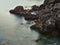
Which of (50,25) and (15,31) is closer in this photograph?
(50,25)

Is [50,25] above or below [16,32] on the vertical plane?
above

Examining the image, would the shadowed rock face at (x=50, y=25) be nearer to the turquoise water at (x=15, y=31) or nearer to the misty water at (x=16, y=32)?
the misty water at (x=16, y=32)

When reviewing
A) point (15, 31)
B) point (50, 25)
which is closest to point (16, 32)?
point (15, 31)

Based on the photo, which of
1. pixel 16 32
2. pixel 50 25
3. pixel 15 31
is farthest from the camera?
pixel 15 31

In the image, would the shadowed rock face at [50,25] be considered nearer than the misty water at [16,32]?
No

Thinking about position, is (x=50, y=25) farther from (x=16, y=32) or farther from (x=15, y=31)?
(x=15, y=31)

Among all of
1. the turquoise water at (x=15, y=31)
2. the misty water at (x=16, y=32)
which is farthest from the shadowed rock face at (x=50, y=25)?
the turquoise water at (x=15, y=31)

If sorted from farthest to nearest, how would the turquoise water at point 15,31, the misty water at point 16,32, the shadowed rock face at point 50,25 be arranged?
the shadowed rock face at point 50,25, the turquoise water at point 15,31, the misty water at point 16,32

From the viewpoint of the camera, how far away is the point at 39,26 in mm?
27156

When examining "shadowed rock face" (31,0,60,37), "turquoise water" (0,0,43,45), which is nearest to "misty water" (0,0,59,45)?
"turquoise water" (0,0,43,45)

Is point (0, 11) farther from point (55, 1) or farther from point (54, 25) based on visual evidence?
point (54, 25)

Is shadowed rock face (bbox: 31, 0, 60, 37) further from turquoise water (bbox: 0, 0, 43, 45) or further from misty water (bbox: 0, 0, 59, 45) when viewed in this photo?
turquoise water (bbox: 0, 0, 43, 45)

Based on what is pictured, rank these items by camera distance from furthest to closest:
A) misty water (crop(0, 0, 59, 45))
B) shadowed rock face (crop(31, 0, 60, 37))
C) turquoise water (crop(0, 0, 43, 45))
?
shadowed rock face (crop(31, 0, 60, 37)), turquoise water (crop(0, 0, 43, 45)), misty water (crop(0, 0, 59, 45))

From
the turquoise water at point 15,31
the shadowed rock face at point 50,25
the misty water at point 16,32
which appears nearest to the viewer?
the misty water at point 16,32
